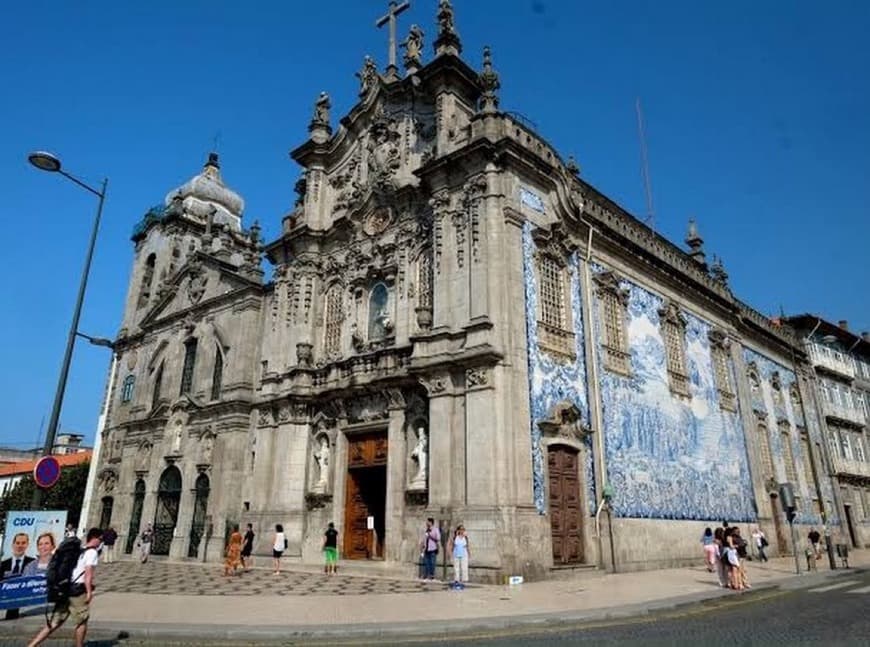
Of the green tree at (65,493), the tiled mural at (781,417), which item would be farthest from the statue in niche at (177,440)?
the tiled mural at (781,417)

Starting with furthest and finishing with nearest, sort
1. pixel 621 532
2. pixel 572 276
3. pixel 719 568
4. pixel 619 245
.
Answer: pixel 619 245, pixel 572 276, pixel 621 532, pixel 719 568

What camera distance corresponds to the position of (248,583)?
53.4ft

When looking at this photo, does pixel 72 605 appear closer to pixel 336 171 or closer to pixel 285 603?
pixel 285 603

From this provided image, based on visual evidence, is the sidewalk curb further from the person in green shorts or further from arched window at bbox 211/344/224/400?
arched window at bbox 211/344/224/400

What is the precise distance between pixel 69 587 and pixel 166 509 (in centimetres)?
2328

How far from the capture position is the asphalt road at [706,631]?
805 centimetres

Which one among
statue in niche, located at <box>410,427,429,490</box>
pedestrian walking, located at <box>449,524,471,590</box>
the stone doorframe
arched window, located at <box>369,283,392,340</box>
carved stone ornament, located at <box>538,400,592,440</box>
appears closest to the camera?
pedestrian walking, located at <box>449,524,471,590</box>

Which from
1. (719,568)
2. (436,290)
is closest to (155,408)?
(436,290)

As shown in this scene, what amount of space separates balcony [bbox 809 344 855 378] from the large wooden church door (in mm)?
29719

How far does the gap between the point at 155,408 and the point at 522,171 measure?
22.7 meters

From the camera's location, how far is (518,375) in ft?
55.9

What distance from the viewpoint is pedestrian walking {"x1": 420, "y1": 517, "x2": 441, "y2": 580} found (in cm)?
1583

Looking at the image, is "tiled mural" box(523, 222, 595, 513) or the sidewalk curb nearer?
the sidewalk curb

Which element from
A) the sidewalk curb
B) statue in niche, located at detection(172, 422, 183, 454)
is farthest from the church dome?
the sidewalk curb
